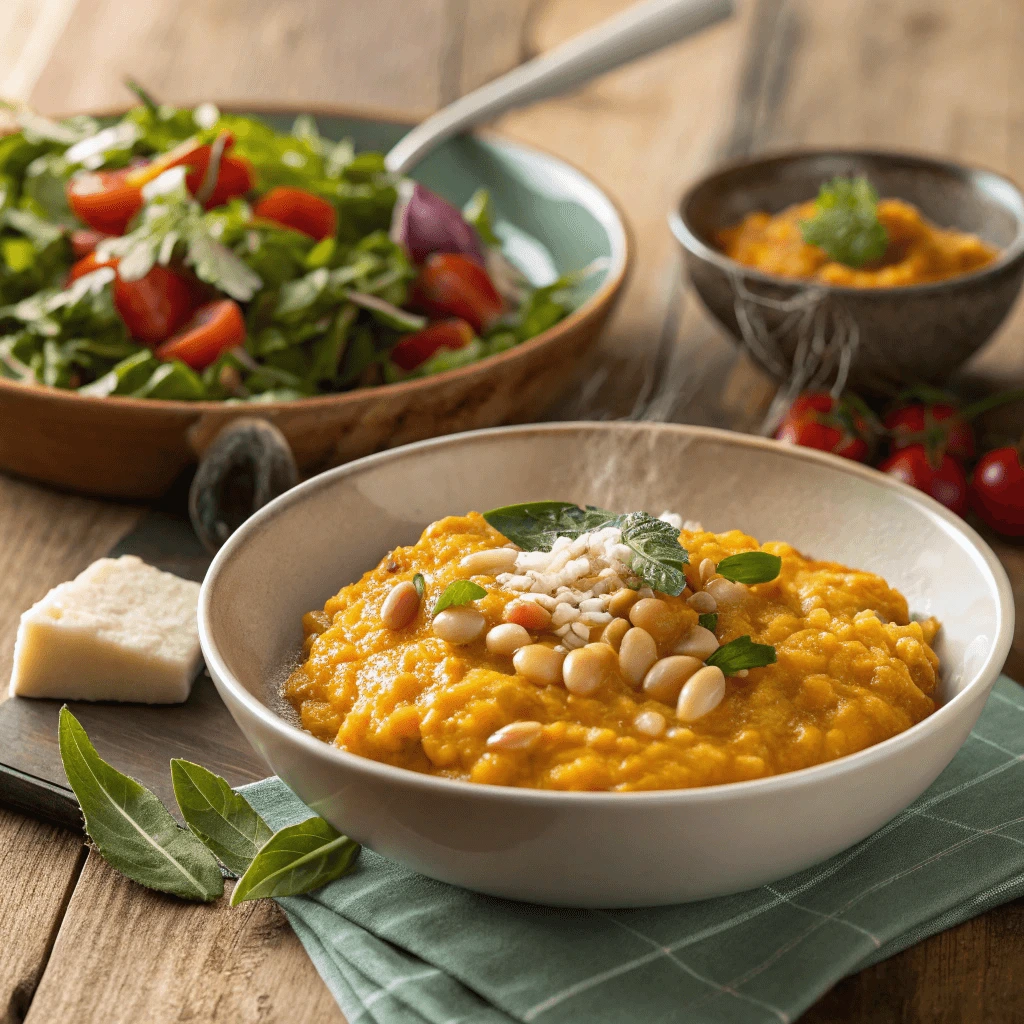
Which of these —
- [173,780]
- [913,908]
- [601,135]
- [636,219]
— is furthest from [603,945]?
[601,135]

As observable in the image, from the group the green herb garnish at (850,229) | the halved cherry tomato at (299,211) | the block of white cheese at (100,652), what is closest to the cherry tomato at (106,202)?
the halved cherry tomato at (299,211)

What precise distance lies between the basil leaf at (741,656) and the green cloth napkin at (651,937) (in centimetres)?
34

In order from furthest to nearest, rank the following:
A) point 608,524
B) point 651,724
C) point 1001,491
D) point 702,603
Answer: point 1001,491
point 608,524
point 702,603
point 651,724

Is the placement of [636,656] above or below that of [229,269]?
above

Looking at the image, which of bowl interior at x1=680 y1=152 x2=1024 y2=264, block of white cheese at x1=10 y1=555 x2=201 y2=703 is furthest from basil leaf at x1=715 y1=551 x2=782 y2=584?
bowl interior at x1=680 y1=152 x2=1024 y2=264

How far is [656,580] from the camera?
1.86 metres

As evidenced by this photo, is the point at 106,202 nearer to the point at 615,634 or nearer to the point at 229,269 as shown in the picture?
the point at 229,269

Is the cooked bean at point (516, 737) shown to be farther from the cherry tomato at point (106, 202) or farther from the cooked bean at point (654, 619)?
the cherry tomato at point (106, 202)

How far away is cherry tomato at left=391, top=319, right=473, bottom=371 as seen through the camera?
11.2 ft

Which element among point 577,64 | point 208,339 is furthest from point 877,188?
point 208,339

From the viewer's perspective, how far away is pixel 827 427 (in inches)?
129

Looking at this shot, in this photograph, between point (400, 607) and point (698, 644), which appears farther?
point (400, 607)

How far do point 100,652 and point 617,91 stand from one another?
3.95 meters

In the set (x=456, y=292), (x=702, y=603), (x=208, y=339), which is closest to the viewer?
(x=702, y=603)
